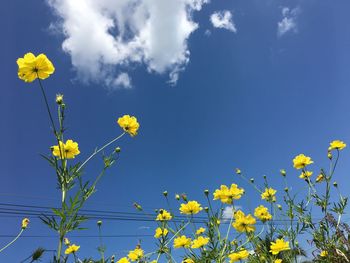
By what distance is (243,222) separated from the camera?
3926 millimetres

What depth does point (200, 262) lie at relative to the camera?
3416 millimetres

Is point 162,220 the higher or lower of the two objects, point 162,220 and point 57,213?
the higher

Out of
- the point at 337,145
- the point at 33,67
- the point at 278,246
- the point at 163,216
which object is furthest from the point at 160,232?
the point at 337,145

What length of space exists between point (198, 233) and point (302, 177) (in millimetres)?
1718

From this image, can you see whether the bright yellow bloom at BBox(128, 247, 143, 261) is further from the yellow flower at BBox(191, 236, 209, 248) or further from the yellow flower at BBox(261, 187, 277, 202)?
the yellow flower at BBox(261, 187, 277, 202)

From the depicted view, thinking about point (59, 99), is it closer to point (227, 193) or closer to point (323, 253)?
point (227, 193)

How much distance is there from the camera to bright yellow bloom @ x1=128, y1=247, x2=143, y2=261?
12.4ft

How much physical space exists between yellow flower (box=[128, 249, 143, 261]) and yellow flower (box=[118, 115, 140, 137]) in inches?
58.4

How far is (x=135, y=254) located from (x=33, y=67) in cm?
227

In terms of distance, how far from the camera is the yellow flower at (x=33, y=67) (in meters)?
2.52

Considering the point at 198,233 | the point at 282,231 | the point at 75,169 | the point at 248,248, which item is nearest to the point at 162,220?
the point at 198,233

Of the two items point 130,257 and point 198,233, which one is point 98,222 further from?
point 198,233

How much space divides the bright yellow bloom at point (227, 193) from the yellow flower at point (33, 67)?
223 centimetres

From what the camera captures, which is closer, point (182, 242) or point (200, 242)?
point (200, 242)
